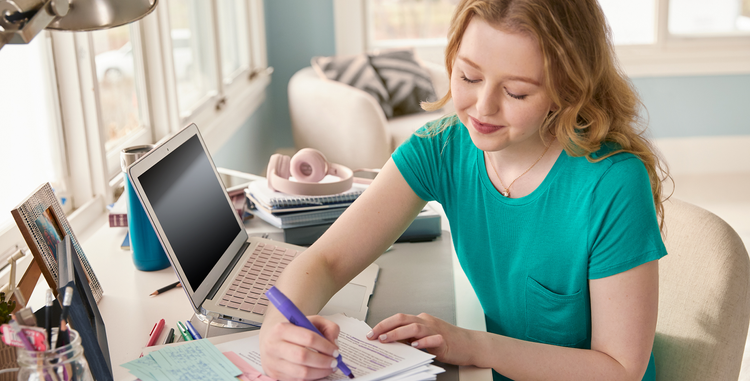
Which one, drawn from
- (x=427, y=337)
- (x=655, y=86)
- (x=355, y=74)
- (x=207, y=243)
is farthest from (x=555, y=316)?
(x=655, y=86)

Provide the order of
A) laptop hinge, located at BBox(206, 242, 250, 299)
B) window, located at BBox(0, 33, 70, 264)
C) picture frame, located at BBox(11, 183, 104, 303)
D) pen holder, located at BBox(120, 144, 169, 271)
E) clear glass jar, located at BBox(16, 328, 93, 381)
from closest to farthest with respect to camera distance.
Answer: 1. clear glass jar, located at BBox(16, 328, 93, 381)
2. picture frame, located at BBox(11, 183, 104, 303)
3. laptop hinge, located at BBox(206, 242, 250, 299)
4. pen holder, located at BBox(120, 144, 169, 271)
5. window, located at BBox(0, 33, 70, 264)

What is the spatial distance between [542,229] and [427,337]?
27 cm

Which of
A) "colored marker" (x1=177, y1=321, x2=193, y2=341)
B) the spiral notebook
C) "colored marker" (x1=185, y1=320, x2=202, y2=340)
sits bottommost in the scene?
"colored marker" (x1=177, y1=321, x2=193, y2=341)

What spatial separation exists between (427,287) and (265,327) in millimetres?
343

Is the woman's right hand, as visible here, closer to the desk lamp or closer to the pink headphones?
the desk lamp

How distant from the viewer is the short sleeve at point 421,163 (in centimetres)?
101

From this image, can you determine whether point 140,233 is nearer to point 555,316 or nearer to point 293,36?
point 555,316

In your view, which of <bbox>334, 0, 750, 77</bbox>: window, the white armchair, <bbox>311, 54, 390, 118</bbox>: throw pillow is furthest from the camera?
<bbox>334, 0, 750, 77</bbox>: window

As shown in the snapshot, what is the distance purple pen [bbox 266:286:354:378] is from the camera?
25.8 inches

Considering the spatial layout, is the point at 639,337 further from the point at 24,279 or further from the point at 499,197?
the point at 24,279

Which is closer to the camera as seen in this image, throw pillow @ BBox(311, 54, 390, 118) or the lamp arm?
the lamp arm

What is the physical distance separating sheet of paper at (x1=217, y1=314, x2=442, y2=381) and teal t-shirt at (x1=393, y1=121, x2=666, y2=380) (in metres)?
0.28

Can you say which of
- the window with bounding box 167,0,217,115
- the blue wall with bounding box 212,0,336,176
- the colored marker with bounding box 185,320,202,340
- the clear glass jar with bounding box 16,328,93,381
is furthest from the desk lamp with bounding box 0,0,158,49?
the blue wall with bounding box 212,0,336,176

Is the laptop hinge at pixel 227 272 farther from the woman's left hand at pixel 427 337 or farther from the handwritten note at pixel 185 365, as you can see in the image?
the woman's left hand at pixel 427 337
